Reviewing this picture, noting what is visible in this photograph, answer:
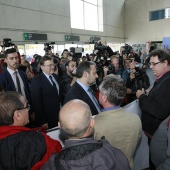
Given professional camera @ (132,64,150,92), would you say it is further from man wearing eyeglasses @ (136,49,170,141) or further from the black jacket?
the black jacket

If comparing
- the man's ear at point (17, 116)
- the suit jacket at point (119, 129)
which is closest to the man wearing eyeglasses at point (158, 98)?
the suit jacket at point (119, 129)

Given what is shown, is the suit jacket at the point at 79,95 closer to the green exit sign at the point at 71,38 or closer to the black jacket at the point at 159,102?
the black jacket at the point at 159,102

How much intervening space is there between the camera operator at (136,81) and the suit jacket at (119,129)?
1.45 m

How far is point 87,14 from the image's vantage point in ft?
43.4

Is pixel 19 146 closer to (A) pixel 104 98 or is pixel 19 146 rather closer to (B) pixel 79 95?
(A) pixel 104 98

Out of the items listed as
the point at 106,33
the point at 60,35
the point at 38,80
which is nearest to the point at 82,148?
the point at 38,80

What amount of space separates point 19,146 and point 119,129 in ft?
2.26

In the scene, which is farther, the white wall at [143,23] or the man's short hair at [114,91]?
the white wall at [143,23]

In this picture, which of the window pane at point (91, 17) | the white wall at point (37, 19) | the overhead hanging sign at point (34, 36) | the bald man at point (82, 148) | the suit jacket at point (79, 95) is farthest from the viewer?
the window pane at point (91, 17)

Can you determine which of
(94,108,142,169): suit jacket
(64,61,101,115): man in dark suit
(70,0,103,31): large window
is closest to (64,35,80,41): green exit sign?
(70,0,103,31): large window

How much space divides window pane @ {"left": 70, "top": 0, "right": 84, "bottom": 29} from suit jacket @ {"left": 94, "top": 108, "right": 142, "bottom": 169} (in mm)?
11247

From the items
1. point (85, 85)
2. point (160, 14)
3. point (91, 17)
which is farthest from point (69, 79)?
point (160, 14)

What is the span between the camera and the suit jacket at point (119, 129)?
1.33 metres

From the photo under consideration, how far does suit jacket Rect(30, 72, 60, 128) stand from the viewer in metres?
2.63
